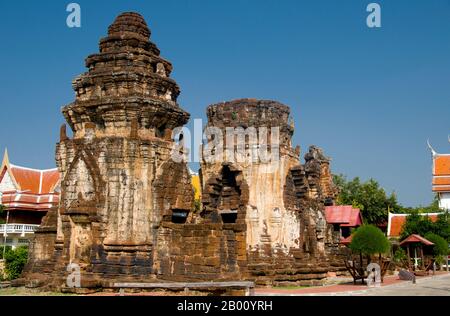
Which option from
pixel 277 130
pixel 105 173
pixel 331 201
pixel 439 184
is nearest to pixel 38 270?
pixel 105 173

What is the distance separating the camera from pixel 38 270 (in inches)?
770

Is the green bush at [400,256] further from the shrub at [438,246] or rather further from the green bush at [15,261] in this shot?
the green bush at [15,261]

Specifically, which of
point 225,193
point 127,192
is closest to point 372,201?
point 225,193

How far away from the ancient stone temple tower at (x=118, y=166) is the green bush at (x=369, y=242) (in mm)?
8583

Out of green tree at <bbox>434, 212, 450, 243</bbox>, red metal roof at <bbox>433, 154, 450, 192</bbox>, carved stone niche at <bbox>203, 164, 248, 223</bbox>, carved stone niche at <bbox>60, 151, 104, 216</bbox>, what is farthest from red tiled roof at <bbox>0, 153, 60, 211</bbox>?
red metal roof at <bbox>433, 154, 450, 192</bbox>

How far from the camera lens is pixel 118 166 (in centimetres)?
1781

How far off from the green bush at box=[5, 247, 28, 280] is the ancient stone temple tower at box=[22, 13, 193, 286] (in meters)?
9.46

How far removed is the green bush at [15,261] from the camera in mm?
28484

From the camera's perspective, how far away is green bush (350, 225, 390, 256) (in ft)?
76.6

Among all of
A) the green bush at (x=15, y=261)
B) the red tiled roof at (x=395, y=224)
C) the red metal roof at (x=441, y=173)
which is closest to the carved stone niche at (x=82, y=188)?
the green bush at (x=15, y=261)

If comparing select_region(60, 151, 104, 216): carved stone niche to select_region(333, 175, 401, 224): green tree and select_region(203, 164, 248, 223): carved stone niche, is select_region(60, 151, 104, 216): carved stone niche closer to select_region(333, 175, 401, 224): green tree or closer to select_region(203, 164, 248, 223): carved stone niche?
select_region(203, 164, 248, 223): carved stone niche

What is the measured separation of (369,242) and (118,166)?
11.8 meters

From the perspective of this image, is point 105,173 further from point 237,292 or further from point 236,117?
point 236,117

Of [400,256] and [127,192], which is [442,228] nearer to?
[400,256]
